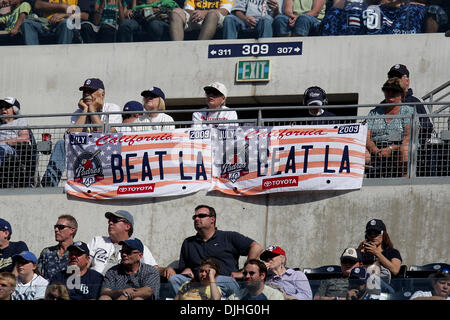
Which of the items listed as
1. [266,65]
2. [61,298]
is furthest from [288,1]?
[61,298]

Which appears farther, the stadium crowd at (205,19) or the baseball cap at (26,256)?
the stadium crowd at (205,19)

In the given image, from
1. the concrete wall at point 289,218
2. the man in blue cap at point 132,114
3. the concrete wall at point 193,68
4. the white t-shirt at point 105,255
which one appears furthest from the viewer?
the concrete wall at point 193,68

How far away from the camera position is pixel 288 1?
64.0 ft

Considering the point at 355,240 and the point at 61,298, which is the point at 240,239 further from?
the point at 61,298

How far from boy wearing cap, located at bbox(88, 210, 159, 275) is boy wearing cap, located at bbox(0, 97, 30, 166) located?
2337 mm

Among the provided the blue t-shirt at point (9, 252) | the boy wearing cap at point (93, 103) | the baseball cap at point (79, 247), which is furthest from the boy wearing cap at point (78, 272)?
the boy wearing cap at point (93, 103)

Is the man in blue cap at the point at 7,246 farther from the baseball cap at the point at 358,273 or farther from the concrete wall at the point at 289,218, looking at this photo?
the baseball cap at the point at 358,273

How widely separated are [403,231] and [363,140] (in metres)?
1.21

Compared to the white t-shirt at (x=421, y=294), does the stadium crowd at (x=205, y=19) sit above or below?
above

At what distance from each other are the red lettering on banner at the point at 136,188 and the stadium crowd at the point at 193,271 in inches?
41.5

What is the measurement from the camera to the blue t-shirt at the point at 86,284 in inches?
508

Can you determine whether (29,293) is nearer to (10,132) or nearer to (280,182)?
(280,182)

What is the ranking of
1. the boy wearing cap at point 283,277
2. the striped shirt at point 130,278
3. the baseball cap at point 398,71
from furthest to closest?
the baseball cap at point 398,71
the striped shirt at point 130,278
the boy wearing cap at point 283,277

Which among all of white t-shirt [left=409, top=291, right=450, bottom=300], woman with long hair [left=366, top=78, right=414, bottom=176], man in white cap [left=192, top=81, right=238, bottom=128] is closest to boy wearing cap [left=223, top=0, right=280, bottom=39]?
man in white cap [left=192, top=81, right=238, bottom=128]
